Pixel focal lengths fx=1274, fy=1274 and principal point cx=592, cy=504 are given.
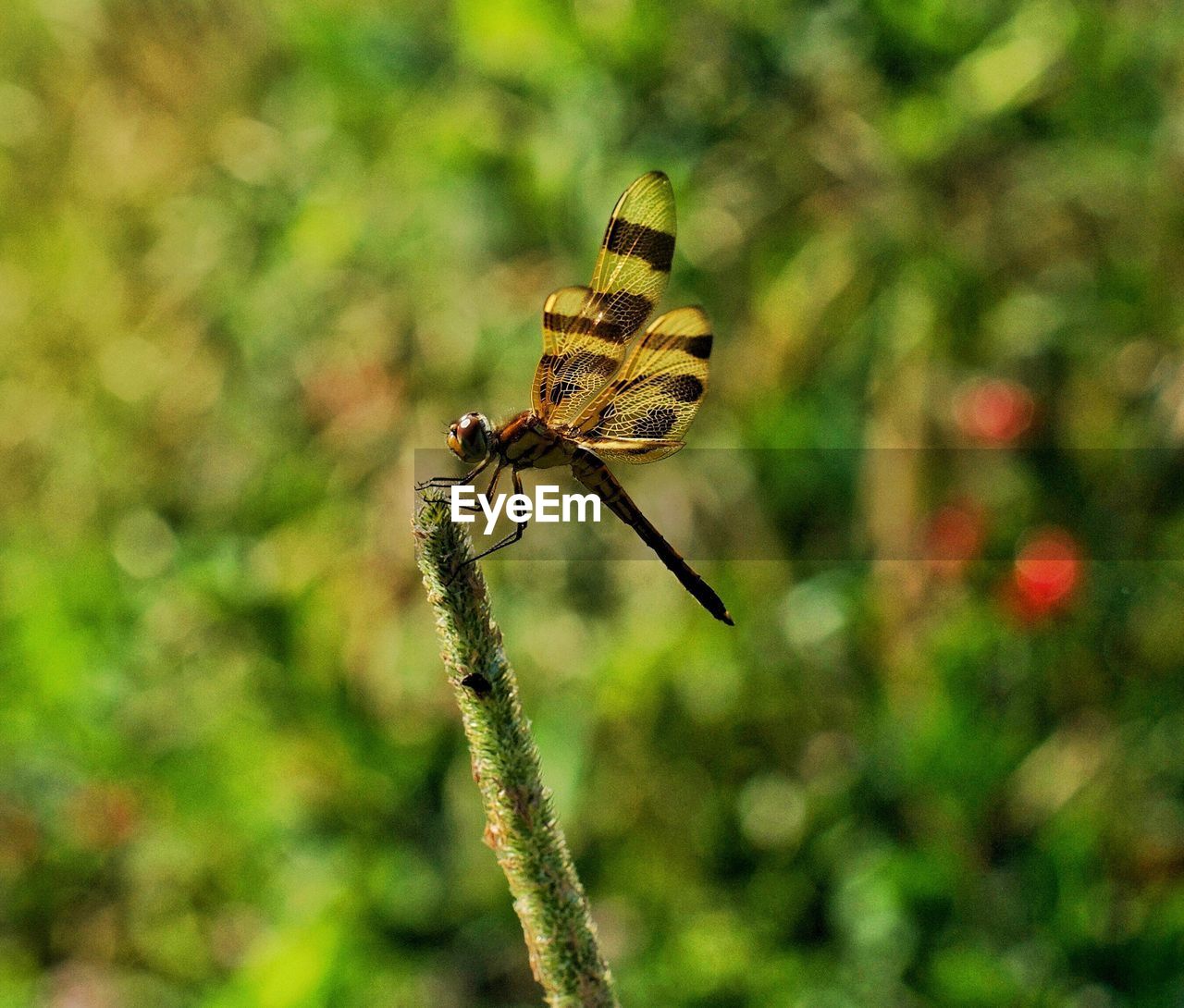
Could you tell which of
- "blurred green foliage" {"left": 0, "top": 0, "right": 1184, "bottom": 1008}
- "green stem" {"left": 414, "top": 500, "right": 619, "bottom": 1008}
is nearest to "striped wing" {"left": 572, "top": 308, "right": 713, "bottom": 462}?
"green stem" {"left": 414, "top": 500, "right": 619, "bottom": 1008}

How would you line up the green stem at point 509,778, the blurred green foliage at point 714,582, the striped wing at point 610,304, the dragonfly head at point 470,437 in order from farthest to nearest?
the blurred green foliage at point 714,582
the striped wing at point 610,304
the dragonfly head at point 470,437
the green stem at point 509,778

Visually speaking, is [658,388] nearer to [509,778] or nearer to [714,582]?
[509,778]

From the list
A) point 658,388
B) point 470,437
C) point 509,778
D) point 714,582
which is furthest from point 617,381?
point 714,582

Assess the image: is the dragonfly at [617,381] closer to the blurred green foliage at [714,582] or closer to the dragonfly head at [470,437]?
the dragonfly head at [470,437]

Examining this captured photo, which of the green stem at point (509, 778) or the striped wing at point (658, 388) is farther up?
the striped wing at point (658, 388)

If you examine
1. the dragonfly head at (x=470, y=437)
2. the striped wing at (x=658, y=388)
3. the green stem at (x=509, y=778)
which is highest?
the striped wing at (x=658, y=388)

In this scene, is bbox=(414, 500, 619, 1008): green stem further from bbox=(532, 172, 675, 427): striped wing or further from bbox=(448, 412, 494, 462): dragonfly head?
bbox=(532, 172, 675, 427): striped wing

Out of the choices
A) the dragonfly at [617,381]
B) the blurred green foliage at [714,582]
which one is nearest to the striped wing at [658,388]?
the dragonfly at [617,381]
